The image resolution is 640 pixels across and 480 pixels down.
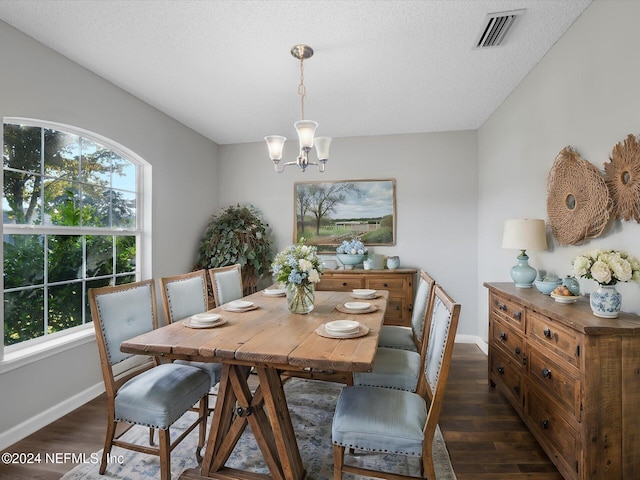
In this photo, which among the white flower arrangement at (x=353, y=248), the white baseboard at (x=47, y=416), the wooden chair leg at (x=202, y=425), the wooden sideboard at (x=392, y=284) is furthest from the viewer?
the white flower arrangement at (x=353, y=248)

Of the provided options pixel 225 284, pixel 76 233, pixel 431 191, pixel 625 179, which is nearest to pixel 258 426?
pixel 225 284

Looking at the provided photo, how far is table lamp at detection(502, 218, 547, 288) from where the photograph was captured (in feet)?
8.06

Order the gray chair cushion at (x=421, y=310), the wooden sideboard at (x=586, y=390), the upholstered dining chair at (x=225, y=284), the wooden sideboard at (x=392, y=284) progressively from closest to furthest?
the wooden sideboard at (x=586, y=390), the gray chair cushion at (x=421, y=310), the upholstered dining chair at (x=225, y=284), the wooden sideboard at (x=392, y=284)

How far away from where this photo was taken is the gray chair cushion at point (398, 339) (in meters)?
2.46

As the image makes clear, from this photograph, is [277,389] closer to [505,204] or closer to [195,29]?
[195,29]

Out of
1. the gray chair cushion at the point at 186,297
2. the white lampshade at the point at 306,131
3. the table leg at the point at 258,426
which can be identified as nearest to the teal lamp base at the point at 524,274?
the white lampshade at the point at 306,131

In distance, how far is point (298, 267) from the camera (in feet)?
6.84

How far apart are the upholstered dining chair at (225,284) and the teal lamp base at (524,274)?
2.36 metres

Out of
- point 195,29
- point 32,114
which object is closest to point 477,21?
point 195,29

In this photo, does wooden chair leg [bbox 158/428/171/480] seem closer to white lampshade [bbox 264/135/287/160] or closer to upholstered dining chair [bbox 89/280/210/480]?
upholstered dining chair [bbox 89/280/210/480]

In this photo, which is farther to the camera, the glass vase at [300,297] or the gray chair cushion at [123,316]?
the glass vase at [300,297]

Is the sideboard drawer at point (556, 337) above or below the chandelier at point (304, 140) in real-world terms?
below

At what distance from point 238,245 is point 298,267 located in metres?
2.26

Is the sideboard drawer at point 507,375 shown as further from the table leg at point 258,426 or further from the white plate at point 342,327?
the table leg at point 258,426
